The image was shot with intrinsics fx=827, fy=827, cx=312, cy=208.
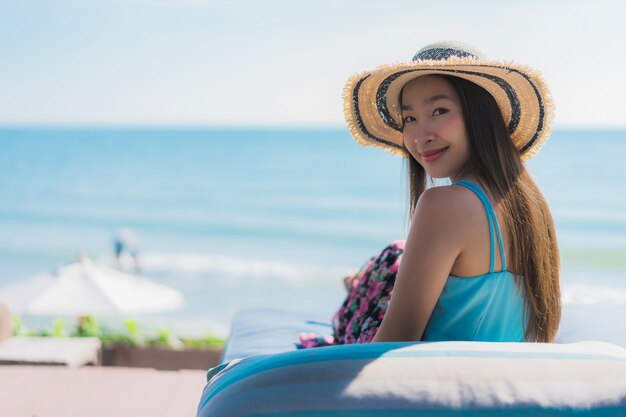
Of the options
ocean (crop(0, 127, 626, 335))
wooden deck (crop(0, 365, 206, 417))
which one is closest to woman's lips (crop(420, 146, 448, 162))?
ocean (crop(0, 127, 626, 335))

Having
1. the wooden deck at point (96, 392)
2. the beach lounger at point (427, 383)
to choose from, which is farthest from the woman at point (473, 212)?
the wooden deck at point (96, 392)

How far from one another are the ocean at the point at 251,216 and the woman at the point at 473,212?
442 mm

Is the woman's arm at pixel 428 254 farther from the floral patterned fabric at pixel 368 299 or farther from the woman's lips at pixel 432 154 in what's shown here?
the floral patterned fabric at pixel 368 299

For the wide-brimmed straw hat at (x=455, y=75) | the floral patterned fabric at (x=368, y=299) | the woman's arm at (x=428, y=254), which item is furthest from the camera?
the floral patterned fabric at (x=368, y=299)

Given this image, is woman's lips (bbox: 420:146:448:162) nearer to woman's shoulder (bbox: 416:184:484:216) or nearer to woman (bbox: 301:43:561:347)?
woman (bbox: 301:43:561:347)

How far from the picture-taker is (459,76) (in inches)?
86.8

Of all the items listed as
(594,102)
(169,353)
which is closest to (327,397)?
(169,353)

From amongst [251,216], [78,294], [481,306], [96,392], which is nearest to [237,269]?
[78,294]

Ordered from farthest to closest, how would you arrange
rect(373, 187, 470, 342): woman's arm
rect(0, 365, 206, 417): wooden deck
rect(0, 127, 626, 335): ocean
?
rect(0, 127, 626, 335): ocean
rect(0, 365, 206, 417): wooden deck
rect(373, 187, 470, 342): woman's arm

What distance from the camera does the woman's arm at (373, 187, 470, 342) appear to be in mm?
Answer: 1903

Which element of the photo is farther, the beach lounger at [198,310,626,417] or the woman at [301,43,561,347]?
the woman at [301,43,561,347]

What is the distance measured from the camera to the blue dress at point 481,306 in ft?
6.63

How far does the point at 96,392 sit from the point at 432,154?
6.12 feet

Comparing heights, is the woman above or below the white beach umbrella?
above
